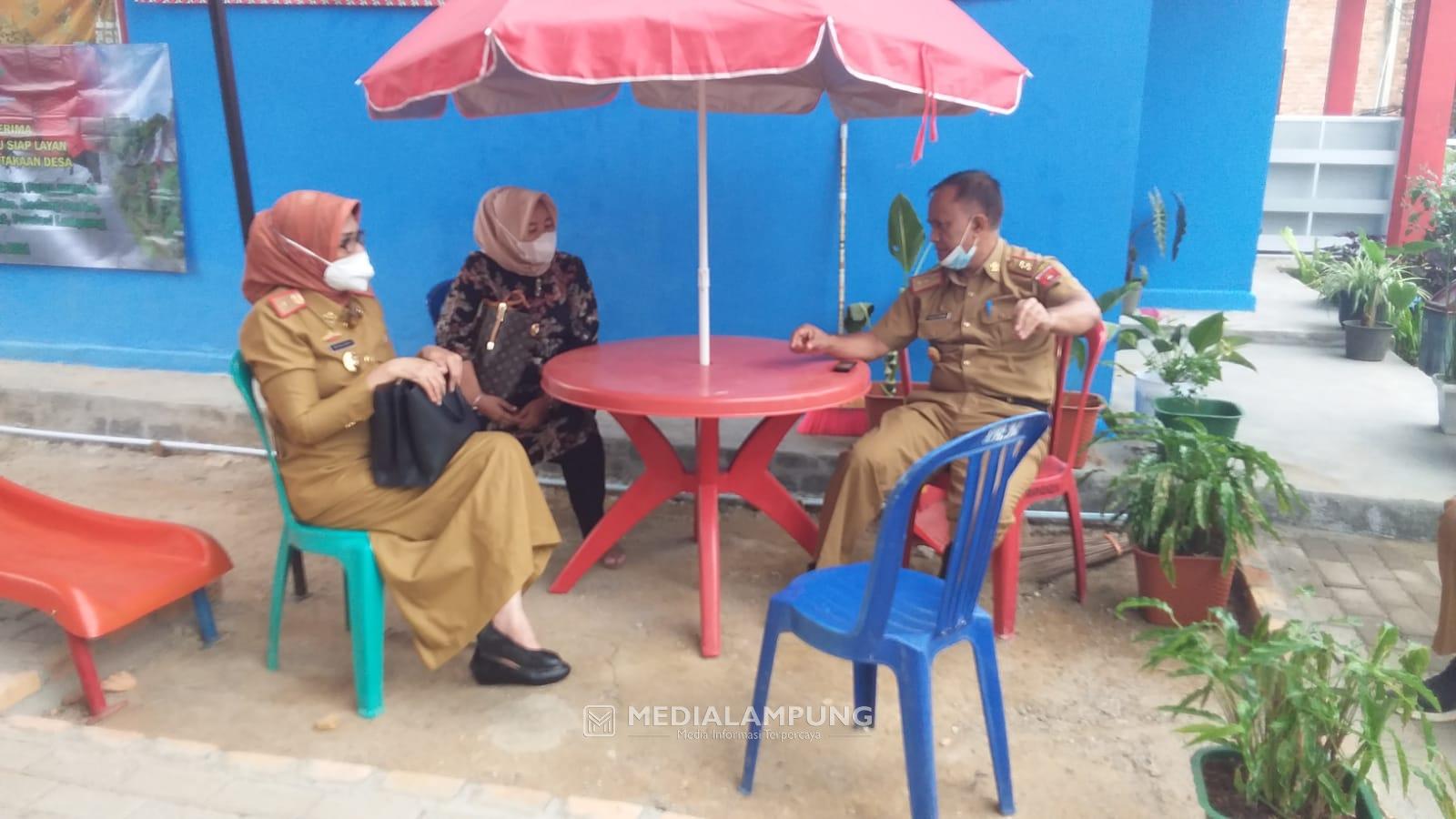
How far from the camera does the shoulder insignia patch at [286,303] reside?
2625mm

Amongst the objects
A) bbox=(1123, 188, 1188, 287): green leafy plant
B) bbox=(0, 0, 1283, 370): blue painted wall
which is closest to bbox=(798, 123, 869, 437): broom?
bbox=(0, 0, 1283, 370): blue painted wall

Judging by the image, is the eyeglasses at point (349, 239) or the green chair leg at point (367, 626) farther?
the eyeglasses at point (349, 239)

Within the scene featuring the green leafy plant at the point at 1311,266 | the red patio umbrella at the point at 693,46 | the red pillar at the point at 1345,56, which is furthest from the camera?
the red pillar at the point at 1345,56

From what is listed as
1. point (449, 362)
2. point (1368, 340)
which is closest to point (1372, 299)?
point (1368, 340)

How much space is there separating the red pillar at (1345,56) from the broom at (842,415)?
32.5 ft

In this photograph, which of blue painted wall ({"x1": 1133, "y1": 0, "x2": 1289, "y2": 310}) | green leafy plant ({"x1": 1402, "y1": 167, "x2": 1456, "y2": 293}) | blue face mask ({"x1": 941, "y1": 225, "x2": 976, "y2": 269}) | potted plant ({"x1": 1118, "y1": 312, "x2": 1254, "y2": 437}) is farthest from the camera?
green leafy plant ({"x1": 1402, "y1": 167, "x2": 1456, "y2": 293})

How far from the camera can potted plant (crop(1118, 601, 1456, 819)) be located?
1811 millimetres

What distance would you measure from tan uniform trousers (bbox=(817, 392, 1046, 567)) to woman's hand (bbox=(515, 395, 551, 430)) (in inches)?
41.5

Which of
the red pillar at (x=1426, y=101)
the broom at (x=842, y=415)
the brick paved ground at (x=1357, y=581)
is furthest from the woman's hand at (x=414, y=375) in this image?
the red pillar at (x=1426, y=101)

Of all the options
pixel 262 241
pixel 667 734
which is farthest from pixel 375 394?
pixel 667 734

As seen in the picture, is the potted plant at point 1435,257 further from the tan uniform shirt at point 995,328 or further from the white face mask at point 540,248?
the white face mask at point 540,248

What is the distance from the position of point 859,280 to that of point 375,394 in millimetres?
2512

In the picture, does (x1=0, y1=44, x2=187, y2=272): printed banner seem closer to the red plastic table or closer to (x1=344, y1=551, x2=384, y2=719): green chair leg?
the red plastic table

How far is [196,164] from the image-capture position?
530cm
